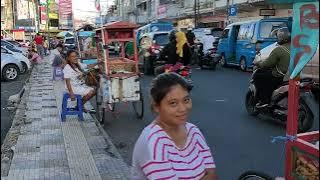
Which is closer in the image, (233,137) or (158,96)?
(158,96)

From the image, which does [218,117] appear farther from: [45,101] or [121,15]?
[121,15]

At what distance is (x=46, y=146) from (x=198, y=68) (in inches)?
576

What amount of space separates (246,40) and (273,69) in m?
9.64

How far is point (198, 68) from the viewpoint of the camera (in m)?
20.8

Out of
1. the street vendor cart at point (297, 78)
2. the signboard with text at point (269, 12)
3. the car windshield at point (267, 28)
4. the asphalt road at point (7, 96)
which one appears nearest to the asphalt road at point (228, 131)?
the street vendor cart at point (297, 78)

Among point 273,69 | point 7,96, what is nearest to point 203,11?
point 7,96

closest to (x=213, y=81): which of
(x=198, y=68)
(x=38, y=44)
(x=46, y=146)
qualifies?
(x=198, y=68)

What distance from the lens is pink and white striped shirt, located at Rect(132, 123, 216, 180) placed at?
2.34m

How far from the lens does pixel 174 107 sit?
2.47 m

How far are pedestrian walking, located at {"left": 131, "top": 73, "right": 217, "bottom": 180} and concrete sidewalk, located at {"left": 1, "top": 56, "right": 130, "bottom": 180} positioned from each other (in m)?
2.86

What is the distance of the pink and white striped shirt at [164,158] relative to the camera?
7.69 feet

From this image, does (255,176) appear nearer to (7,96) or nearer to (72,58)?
(72,58)

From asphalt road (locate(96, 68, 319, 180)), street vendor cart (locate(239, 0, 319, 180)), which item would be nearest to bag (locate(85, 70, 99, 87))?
asphalt road (locate(96, 68, 319, 180))

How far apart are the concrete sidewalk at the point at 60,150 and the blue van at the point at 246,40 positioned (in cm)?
804
